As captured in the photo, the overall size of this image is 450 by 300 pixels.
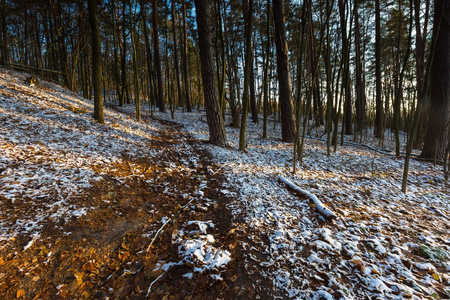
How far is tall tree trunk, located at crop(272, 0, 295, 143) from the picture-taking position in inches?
303

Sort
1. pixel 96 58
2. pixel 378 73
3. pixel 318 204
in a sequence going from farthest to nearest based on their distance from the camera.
Result: pixel 378 73
pixel 96 58
pixel 318 204

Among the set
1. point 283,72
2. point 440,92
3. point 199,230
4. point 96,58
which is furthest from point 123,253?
point 440,92

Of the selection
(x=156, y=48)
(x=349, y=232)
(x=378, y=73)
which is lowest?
(x=349, y=232)

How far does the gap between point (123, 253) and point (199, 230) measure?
1.00 meters

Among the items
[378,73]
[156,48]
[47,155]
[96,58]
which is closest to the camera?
[47,155]

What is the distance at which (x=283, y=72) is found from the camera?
800cm

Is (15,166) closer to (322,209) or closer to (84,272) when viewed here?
(84,272)

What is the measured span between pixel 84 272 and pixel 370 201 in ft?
16.0

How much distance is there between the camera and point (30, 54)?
72.7 feet

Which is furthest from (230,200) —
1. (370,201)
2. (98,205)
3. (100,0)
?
(100,0)

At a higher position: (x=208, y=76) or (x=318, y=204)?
(x=208, y=76)

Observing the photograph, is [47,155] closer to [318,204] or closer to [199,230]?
[199,230]

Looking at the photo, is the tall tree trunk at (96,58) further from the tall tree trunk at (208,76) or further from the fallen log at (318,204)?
the fallen log at (318,204)

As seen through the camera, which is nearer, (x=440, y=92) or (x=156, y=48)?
(x=440, y=92)
